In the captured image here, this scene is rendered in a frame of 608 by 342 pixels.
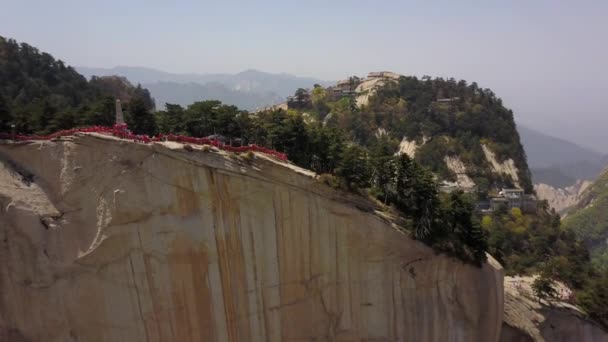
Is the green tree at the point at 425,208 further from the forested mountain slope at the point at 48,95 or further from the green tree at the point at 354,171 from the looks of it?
the forested mountain slope at the point at 48,95

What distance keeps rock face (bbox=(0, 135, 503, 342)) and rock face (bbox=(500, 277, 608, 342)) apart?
11175mm

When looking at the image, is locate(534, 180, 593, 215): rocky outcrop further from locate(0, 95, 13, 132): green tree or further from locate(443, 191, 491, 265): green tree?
locate(0, 95, 13, 132): green tree

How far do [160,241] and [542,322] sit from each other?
2222cm

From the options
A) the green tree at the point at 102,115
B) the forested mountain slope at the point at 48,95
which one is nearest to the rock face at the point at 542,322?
the forested mountain slope at the point at 48,95

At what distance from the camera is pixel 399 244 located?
22109mm

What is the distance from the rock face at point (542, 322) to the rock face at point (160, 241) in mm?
11175

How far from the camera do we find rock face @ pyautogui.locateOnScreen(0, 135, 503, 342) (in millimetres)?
19969

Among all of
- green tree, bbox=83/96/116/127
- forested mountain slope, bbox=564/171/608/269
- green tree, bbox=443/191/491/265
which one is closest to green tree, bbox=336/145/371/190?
green tree, bbox=443/191/491/265

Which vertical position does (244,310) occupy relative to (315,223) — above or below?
below

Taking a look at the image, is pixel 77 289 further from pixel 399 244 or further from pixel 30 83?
pixel 30 83

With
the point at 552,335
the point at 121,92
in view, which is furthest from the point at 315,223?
the point at 121,92

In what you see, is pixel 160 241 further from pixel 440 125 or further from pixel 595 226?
pixel 595 226

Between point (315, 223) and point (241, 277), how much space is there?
417 cm

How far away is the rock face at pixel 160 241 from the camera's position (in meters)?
20.0
